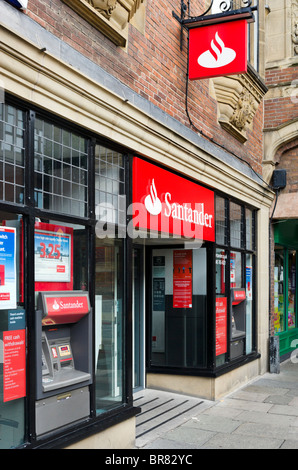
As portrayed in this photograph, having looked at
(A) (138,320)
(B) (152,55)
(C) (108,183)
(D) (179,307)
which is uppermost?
(B) (152,55)

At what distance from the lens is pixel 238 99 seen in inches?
395

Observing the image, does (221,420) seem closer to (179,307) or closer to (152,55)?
(179,307)

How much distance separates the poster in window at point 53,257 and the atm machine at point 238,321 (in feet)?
17.6

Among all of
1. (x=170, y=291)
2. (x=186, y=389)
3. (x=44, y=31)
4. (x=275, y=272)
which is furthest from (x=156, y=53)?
(x=275, y=272)

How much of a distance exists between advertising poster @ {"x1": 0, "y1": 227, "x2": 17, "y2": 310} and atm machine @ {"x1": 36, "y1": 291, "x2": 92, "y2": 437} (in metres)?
0.35

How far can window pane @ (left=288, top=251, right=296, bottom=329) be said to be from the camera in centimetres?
1546

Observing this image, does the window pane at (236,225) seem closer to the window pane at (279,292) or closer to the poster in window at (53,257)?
the window pane at (279,292)

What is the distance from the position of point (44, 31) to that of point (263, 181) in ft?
25.9

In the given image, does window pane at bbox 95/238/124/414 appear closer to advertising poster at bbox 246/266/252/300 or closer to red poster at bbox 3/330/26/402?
red poster at bbox 3/330/26/402

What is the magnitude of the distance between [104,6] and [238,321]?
6793 mm

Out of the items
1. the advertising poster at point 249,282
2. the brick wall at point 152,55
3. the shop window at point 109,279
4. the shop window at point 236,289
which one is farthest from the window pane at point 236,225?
the shop window at point 109,279

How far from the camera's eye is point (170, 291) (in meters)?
9.74

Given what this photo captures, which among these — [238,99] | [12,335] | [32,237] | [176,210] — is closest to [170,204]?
[176,210]

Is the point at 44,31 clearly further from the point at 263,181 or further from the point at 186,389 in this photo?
the point at 263,181
